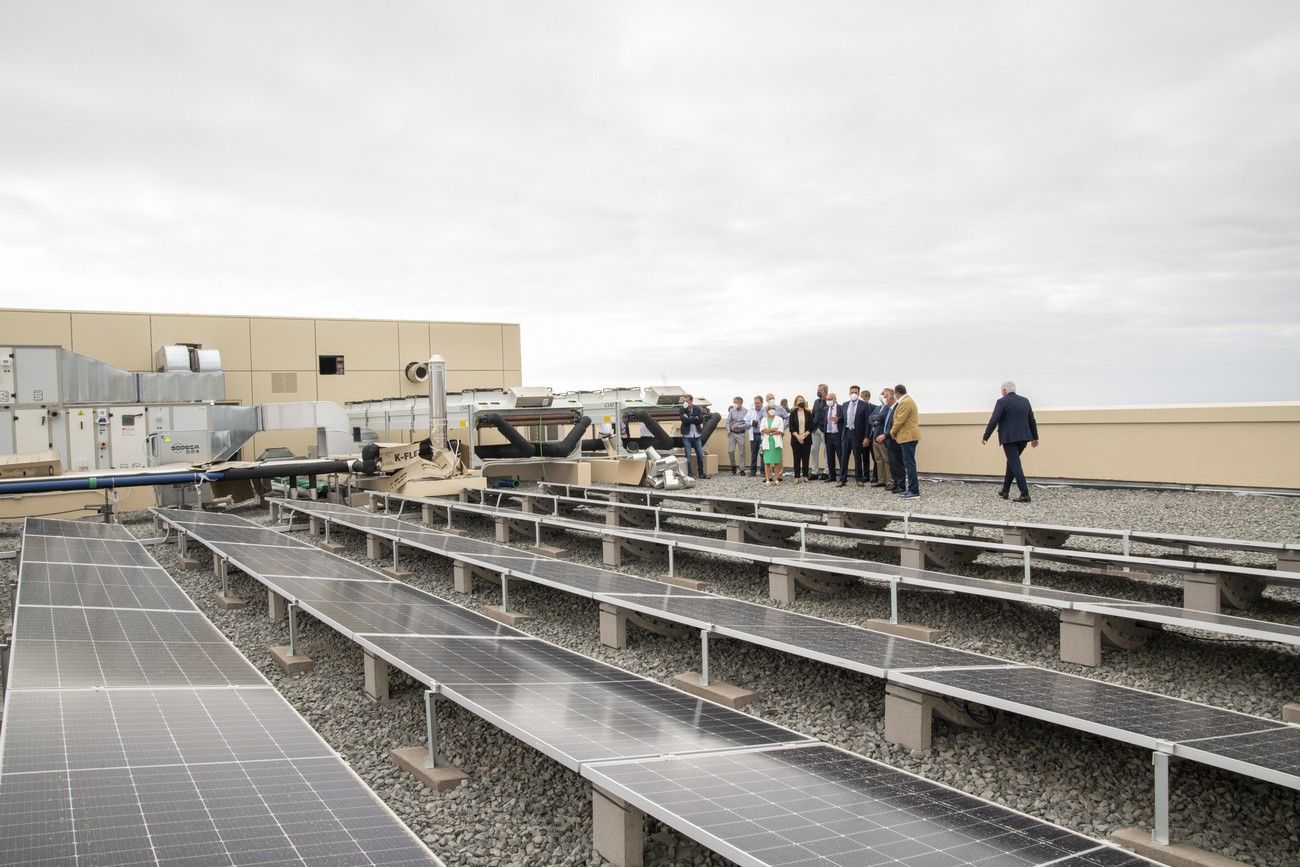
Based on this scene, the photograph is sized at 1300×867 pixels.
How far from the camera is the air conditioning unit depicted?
2705 centimetres

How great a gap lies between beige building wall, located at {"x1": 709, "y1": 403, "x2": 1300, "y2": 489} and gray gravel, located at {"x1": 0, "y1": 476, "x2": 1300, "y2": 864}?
7.27 m

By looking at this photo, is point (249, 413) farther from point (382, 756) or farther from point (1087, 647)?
point (1087, 647)

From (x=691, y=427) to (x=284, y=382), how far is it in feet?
41.3

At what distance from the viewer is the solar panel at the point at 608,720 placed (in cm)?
363

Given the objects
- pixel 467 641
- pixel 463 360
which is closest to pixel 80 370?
pixel 463 360

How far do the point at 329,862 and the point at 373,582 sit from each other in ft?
17.9

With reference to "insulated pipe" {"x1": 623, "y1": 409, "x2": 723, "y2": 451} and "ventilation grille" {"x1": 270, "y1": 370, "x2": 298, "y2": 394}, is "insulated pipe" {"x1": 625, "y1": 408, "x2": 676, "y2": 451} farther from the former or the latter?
"ventilation grille" {"x1": 270, "y1": 370, "x2": 298, "y2": 394}

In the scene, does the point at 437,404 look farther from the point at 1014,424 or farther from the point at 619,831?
the point at 619,831

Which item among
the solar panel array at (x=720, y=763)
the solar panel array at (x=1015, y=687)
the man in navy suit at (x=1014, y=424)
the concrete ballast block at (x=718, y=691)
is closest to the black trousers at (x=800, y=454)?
the man in navy suit at (x=1014, y=424)

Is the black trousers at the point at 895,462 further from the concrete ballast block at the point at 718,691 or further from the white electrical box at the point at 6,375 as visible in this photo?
the white electrical box at the point at 6,375

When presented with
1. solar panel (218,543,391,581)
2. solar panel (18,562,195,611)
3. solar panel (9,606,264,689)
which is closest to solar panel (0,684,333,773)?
solar panel (9,606,264,689)

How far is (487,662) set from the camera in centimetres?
498

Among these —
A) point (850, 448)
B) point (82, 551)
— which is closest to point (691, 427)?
point (850, 448)

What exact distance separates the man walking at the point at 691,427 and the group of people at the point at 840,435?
2.74ft
